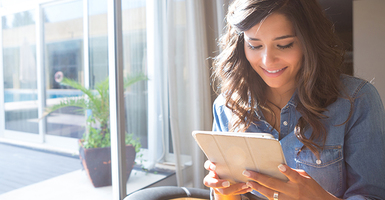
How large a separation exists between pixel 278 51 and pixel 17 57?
1355 millimetres

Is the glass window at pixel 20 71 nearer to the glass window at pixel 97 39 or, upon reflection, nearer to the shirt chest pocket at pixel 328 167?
the glass window at pixel 97 39

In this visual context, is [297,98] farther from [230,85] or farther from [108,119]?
[108,119]

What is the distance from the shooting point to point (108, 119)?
7.00 feet

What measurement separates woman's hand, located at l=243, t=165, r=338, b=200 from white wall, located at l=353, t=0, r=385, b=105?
1.70m

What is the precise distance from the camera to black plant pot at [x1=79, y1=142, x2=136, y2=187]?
2.05m

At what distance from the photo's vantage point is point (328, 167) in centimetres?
98

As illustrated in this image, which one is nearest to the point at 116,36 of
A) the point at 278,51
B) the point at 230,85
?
the point at 230,85

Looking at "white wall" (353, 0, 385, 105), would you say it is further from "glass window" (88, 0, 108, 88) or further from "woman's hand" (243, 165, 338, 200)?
"glass window" (88, 0, 108, 88)

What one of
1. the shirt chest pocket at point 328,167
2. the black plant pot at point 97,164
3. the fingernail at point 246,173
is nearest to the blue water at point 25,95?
→ the black plant pot at point 97,164

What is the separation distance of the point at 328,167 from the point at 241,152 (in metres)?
0.39

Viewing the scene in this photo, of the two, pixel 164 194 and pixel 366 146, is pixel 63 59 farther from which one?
pixel 366 146

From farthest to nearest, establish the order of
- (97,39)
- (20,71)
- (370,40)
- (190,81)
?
1. (190,81)
2. (370,40)
3. (97,39)
4. (20,71)

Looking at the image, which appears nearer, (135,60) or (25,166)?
(25,166)

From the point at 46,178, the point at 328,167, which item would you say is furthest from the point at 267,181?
the point at 46,178
